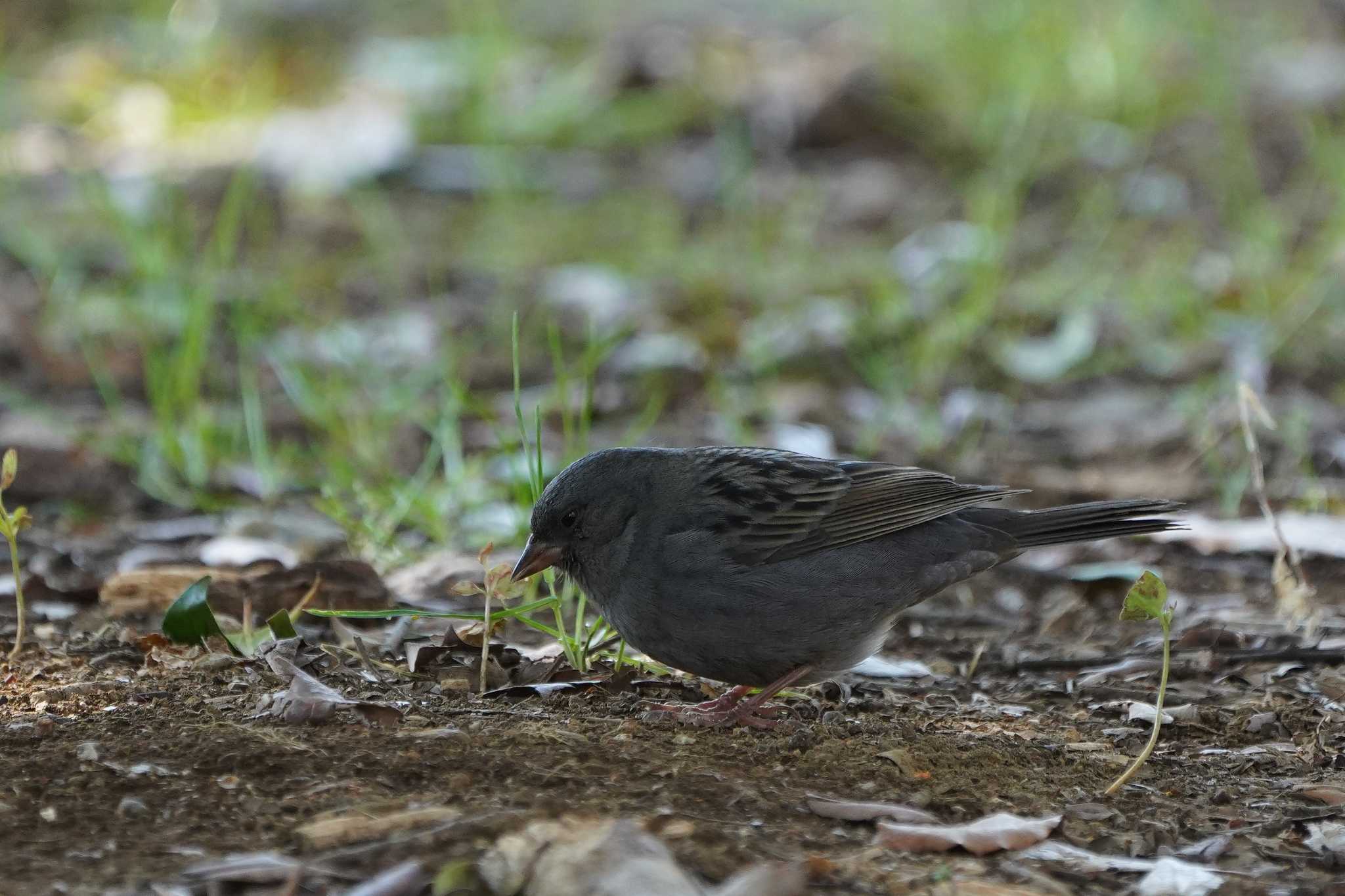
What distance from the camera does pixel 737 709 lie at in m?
3.40

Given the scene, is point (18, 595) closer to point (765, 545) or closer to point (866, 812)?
point (765, 545)

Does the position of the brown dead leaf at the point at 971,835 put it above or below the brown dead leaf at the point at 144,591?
below

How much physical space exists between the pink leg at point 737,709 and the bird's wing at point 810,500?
30 centimetres

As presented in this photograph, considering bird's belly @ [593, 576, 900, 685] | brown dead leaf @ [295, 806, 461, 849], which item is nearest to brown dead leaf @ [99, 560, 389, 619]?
bird's belly @ [593, 576, 900, 685]

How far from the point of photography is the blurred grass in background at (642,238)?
233 inches

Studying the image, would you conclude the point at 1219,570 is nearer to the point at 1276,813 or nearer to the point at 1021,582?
the point at 1021,582

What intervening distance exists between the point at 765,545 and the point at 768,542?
0.01m

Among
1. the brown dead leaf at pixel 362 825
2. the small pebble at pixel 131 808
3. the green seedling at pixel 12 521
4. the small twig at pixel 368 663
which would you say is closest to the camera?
the brown dead leaf at pixel 362 825

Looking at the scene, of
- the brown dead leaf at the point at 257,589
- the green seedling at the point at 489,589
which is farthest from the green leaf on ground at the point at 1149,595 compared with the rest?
the brown dead leaf at the point at 257,589

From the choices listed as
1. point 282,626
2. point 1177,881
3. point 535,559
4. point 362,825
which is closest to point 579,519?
point 535,559

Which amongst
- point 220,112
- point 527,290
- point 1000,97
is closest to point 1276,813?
point 527,290

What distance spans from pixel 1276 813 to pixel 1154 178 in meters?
7.07

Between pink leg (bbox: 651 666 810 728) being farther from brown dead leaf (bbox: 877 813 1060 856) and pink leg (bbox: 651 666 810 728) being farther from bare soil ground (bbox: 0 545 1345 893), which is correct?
brown dead leaf (bbox: 877 813 1060 856)

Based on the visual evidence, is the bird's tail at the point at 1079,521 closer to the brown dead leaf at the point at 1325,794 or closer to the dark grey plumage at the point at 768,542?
the dark grey plumage at the point at 768,542
